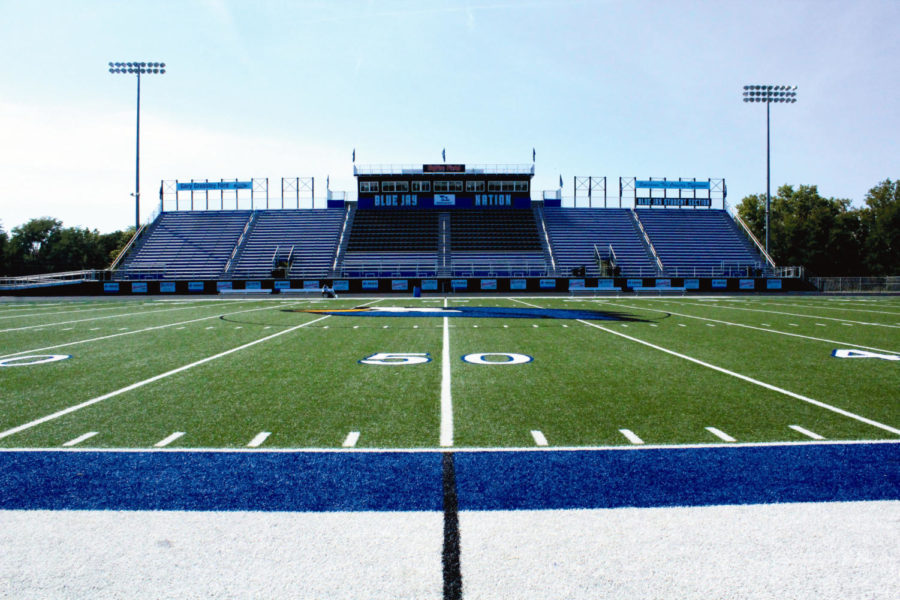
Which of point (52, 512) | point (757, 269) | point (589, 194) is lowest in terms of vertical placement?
point (52, 512)

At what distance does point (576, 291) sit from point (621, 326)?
2066 cm

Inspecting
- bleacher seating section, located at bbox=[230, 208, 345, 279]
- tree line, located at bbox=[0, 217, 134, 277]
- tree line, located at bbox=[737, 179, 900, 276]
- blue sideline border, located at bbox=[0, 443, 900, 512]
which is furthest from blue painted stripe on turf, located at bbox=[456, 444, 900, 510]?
tree line, located at bbox=[0, 217, 134, 277]

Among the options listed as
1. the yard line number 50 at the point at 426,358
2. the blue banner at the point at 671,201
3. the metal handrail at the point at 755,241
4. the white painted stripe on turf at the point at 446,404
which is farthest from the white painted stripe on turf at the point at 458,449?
the blue banner at the point at 671,201

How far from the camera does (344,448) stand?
4.58 m

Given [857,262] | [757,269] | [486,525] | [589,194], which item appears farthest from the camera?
[857,262]

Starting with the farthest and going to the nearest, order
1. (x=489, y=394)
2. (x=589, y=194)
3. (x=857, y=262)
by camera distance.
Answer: (x=857, y=262) → (x=589, y=194) → (x=489, y=394)

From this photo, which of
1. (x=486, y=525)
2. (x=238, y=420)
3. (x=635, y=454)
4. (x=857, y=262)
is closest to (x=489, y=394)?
(x=635, y=454)

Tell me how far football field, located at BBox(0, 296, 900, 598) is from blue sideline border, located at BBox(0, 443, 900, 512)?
0.02 meters

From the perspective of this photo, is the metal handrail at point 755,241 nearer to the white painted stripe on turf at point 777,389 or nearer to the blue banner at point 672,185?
the blue banner at point 672,185

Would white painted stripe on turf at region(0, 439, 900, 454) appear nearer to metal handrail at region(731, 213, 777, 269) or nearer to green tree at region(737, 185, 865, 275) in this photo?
metal handrail at region(731, 213, 777, 269)

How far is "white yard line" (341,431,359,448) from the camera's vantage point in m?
4.65

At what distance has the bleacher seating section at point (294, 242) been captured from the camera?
41.1 meters

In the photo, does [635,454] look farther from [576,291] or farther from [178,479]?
[576,291]

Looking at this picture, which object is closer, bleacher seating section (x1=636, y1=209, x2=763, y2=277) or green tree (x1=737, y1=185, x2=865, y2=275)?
bleacher seating section (x1=636, y1=209, x2=763, y2=277)
